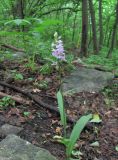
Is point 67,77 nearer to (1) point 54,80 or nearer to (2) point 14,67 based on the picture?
(1) point 54,80

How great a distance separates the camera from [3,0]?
28.2ft

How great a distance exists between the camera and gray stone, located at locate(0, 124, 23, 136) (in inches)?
106

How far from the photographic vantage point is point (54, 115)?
3.16 metres

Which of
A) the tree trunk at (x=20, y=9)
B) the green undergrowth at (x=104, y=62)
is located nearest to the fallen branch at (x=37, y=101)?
the green undergrowth at (x=104, y=62)

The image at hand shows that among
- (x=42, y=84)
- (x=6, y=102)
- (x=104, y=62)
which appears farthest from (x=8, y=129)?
(x=104, y=62)

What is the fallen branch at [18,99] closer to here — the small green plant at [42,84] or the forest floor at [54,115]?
the forest floor at [54,115]

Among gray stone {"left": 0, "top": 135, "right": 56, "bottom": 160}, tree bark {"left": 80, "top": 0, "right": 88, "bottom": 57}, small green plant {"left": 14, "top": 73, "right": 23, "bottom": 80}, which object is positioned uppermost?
tree bark {"left": 80, "top": 0, "right": 88, "bottom": 57}

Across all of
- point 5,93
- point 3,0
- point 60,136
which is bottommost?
point 60,136

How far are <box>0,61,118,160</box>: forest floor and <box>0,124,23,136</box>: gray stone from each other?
0.13ft

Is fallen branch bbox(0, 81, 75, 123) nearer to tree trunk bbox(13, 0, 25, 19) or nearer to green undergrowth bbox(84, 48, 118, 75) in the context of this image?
green undergrowth bbox(84, 48, 118, 75)

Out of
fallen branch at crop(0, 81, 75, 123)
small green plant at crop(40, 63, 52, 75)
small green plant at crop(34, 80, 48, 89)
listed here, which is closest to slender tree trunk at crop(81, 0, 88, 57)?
small green plant at crop(40, 63, 52, 75)

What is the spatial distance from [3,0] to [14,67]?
5.00 m

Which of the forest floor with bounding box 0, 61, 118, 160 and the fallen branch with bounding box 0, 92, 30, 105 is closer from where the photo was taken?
the forest floor with bounding box 0, 61, 118, 160

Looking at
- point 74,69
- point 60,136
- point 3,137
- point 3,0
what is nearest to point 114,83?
point 74,69
